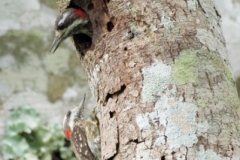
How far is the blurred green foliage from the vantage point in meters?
4.14

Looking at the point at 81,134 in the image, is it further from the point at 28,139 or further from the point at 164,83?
the point at 164,83

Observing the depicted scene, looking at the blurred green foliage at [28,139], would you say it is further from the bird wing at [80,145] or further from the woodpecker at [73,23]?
the woodpecker at [73,23]

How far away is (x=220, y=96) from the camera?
2217 millimetres

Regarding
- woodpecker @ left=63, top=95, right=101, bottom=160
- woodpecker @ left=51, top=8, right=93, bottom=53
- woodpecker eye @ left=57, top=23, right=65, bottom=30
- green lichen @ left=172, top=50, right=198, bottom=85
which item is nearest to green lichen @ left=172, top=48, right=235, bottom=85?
green lichen @ left=172, top=50, right=198, bottom=85

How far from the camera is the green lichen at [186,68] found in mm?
2215

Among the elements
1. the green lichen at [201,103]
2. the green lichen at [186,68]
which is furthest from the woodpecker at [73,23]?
the green lichen at [201,103]

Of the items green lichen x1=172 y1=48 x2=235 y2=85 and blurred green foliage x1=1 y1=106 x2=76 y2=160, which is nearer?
green lichen x1=172 y1=48 x2=235 y2=85

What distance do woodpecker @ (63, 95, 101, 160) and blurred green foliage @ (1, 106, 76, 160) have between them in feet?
0.40

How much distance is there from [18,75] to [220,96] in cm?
231

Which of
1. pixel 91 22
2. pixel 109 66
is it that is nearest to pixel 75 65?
pixel 91 22

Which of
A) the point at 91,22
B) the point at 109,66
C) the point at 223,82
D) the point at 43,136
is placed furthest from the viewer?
the point at 43,136

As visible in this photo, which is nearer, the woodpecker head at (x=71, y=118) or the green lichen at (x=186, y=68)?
the green lichen at (x=186, y=68)

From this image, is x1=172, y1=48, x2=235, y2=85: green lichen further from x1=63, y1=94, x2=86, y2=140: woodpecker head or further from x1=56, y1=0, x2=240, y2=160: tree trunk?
x1=63, y1=94, x2=86, y2=140: woodpecker head

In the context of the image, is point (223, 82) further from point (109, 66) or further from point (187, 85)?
point (109, 66)
